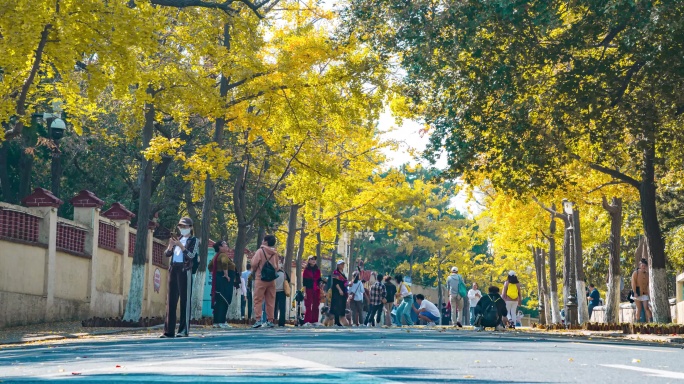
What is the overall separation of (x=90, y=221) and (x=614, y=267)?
48.1ft

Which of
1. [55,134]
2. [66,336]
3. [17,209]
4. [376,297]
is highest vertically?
[55,134]

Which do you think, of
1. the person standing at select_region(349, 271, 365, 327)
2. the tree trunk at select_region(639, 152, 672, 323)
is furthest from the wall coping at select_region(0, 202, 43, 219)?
the tree trunk at select_region(639, 152, 672, 323)

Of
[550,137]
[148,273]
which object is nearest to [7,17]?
[550,137]

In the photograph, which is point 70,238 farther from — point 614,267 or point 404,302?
point 614,267

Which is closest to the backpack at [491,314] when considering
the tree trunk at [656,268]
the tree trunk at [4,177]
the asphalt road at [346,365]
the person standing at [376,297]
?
the tree trunk at [656,268]

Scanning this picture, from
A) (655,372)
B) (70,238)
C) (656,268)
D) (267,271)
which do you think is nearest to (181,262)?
(267,271)

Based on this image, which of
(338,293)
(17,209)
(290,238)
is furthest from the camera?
(290,238)

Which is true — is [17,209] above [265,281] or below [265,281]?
above

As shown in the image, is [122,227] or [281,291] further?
[122,227]

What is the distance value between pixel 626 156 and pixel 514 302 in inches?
238

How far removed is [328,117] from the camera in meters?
32.4

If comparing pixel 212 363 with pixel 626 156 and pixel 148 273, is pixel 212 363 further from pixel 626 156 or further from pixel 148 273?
pixel 148 273

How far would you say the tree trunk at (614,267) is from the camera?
33375mm

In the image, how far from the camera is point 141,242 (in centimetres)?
2648
